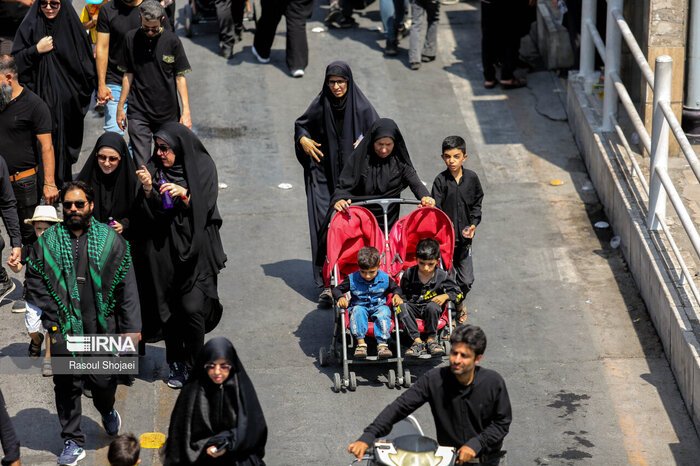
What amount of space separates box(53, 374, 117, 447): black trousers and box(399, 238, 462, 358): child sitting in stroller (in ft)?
6.77

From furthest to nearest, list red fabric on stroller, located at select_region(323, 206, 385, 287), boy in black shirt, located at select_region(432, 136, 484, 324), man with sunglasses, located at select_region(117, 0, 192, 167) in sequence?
man with sunglasses, located at select_region(117, 0, 192, 167) → boy in black shirt, located at select_region(432, 136, 484, 324) → red fabric on stroller, located at select_region(323, 206, 385, 287)

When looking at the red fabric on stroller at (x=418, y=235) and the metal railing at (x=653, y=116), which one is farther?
the red fabric on stroller at (x=418, y=235)

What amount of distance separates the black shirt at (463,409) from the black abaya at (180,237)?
2.45 m

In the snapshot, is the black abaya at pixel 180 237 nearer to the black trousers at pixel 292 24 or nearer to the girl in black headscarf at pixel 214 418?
the girl in black headscarf at pixel 214 418

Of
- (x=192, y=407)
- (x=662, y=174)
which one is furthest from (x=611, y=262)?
(x=192, y=407)

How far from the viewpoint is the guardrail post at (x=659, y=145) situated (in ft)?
30.5

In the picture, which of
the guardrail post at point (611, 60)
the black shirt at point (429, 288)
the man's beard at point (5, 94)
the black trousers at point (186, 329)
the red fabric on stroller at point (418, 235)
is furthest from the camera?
the guardrail post at point (611, 60)

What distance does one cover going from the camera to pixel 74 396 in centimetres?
735

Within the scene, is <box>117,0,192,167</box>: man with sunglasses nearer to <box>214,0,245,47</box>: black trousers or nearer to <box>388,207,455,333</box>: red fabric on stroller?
<box>388,207,455,333</box>: red fabric on stroller

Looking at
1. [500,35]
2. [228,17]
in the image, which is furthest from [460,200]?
[228,17]

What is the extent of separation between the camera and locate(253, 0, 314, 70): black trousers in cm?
1340

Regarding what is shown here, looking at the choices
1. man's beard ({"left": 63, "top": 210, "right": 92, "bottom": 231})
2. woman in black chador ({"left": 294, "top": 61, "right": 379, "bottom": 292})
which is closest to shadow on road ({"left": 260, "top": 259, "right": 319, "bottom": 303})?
woman in black chador ({"left": 294, "top": 61, "right": 379, "bottom": 292})

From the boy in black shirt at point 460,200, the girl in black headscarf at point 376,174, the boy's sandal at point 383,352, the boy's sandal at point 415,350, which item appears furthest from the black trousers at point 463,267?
the boy's sandal at point 383,352

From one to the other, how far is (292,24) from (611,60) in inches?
151
